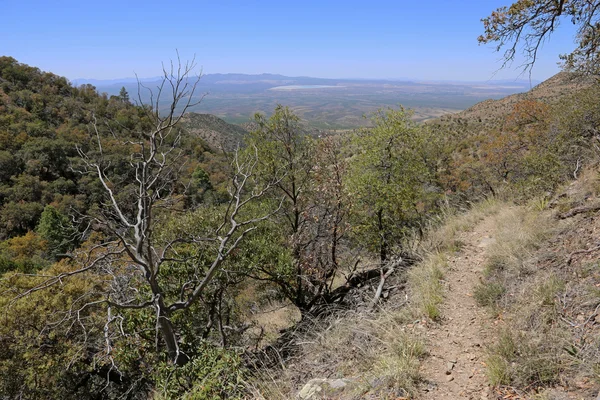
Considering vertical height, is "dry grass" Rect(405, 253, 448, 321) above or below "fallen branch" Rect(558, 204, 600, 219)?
below

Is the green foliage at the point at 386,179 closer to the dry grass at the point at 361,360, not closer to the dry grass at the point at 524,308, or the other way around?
the dry grass at the point at 524,308

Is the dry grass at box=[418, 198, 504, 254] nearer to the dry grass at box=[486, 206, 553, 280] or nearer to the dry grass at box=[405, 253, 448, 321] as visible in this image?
the dry grass at box=[405, 253, 448, 321]

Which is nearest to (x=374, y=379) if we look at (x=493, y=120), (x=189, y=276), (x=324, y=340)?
(x=324, y=340)

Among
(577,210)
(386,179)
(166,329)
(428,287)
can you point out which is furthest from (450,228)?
(166,329)

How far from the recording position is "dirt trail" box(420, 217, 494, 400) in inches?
135

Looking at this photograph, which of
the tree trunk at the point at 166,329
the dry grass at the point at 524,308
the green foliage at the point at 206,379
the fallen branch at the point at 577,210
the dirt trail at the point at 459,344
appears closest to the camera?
the dry grass at the point at 524,308

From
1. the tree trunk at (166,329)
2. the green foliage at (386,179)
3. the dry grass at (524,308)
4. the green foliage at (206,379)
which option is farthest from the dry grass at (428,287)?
the tree trunk at (166,329)

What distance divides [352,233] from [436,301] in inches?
182

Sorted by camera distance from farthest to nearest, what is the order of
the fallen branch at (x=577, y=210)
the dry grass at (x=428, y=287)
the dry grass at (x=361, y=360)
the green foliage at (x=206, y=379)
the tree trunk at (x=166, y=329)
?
the tree trunk at (x=166, y=329)
the fallen branch at (x=577, y=210)
the dry grass at (x=428, y=287)
the green foliage at (x=206, y=379)
the dry grass at (x=361, y=360)

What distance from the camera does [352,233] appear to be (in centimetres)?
977

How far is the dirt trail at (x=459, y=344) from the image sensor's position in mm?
3439

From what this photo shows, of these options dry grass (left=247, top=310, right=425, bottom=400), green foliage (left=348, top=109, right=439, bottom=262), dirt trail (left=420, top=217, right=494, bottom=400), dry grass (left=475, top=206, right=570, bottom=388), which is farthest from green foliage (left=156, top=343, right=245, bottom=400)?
green foliage (left=348, top=109, right=439, bottom=262)

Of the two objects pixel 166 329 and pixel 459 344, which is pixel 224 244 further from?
pixel 459 344

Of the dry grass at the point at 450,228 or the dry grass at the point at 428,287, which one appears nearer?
the dry grass at the point at 428,287
